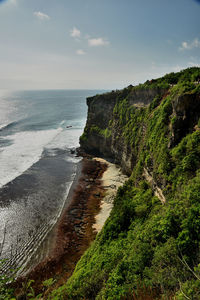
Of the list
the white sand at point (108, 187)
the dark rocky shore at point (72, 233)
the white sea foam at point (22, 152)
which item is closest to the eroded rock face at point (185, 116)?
the white sand at point (108, 187)

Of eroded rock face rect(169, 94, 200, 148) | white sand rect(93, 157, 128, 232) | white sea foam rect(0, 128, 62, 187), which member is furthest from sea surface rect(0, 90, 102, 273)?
eroded rock face rect(169, 94, 200, 148)

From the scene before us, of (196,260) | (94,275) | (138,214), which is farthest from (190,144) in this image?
(94,275)

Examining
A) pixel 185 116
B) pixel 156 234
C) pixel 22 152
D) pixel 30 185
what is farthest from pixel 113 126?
pixel 156 234

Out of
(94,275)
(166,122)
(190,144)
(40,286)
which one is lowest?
(40,286)

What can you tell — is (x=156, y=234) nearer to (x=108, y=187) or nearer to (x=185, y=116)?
(x=185, y=116)

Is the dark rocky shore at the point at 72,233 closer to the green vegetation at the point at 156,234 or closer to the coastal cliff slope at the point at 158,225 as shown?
the coastal cliff slope at the point at 158,225

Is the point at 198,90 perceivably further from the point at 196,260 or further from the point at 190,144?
the point at 196,260
